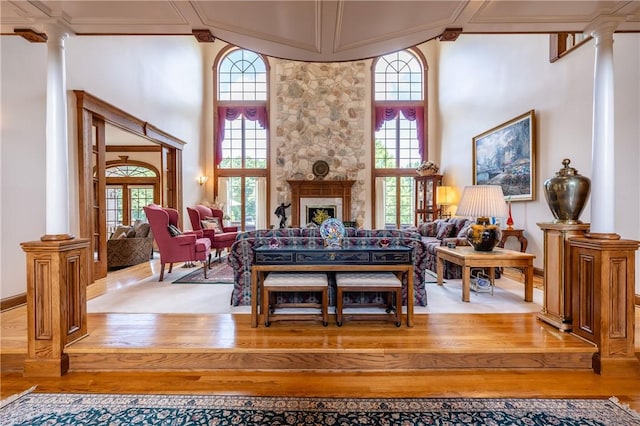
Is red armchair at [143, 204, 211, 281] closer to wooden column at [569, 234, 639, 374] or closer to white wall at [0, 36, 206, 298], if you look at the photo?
white wall at [0, 36, 206, 298]

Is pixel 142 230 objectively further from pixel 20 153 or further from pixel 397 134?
pixel 397 134

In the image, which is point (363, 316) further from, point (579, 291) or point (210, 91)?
point (210, 91)

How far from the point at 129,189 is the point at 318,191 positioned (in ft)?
18.8

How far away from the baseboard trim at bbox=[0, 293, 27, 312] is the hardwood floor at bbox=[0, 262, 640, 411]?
0.91m

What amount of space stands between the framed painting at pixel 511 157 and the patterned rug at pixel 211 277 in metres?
4.89

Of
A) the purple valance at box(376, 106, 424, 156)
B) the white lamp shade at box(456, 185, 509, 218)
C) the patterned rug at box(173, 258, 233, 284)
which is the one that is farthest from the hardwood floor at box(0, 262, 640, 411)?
the purple valance at box(376, 106, 424, 156)

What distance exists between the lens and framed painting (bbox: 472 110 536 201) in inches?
198

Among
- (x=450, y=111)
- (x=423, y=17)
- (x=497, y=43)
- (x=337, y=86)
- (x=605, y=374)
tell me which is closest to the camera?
(x=605, y=374)

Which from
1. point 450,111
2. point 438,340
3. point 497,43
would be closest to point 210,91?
point 450,111

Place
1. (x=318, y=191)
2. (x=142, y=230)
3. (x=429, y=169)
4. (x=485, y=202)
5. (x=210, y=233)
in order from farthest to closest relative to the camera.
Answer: (x=318, y=191), (x=429, y=169), (x=210, y=233), (x=142, y=230), (x=485, y=202)

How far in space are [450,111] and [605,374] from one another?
7148mm

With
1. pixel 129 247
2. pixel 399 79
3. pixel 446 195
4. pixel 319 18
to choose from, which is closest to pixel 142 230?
pixel 129 247

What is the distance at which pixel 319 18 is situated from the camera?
93.3 inches

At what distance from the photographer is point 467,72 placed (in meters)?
7.20
